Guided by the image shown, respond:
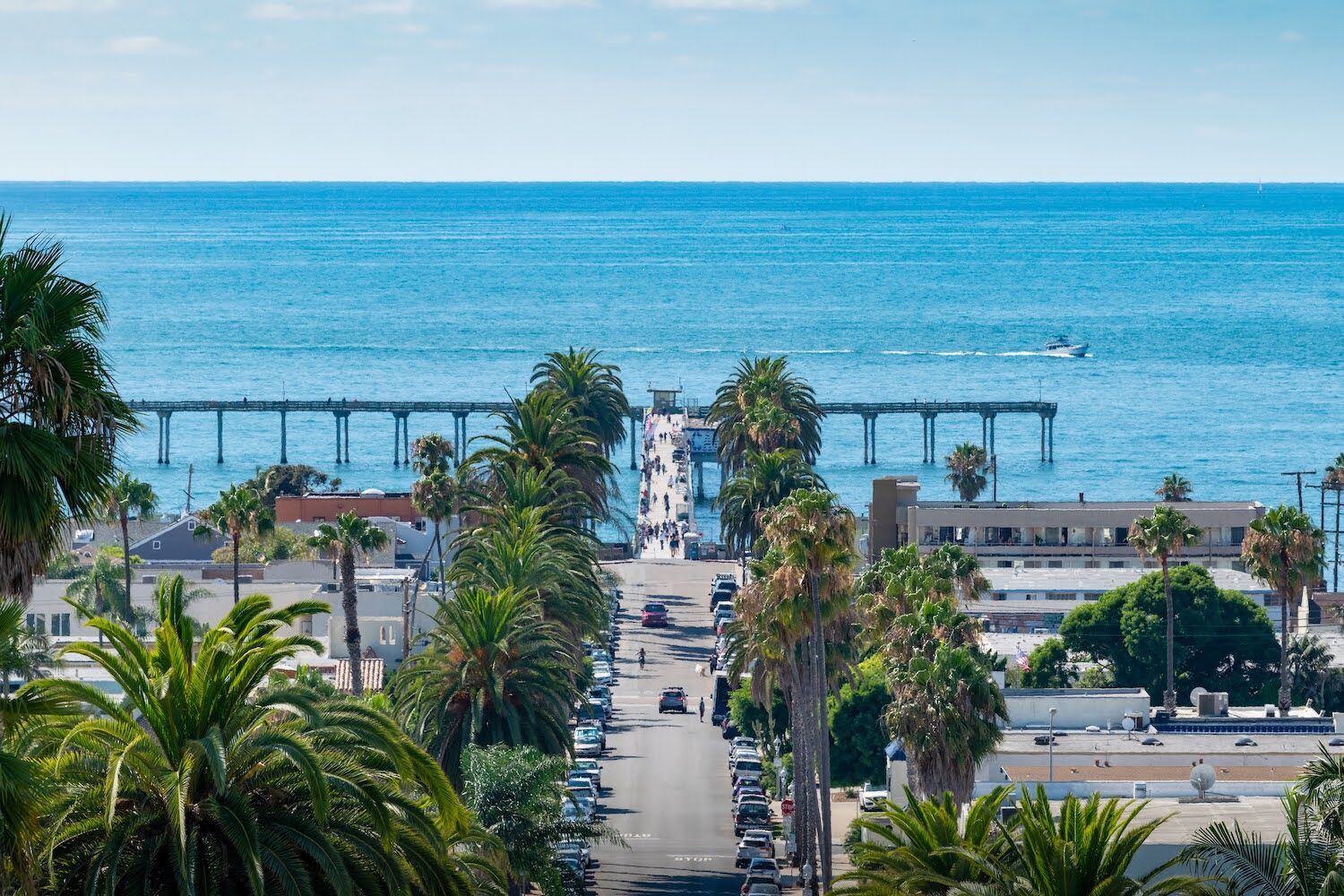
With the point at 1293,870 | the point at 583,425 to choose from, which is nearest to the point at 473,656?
the point at 1293,870

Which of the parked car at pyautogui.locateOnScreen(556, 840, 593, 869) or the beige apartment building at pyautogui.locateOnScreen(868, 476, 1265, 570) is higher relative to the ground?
the beige apartment building at pyautogui.locateOnScreen(868, 476, 1265, 570)

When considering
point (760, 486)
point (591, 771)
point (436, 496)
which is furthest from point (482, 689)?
point (436, 496)

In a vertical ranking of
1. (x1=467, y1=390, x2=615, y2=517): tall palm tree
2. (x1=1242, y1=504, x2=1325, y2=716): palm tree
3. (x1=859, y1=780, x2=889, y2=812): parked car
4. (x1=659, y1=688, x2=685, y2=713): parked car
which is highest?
(x1=467, y1=390, x2=615, y2=517): tall palm tree

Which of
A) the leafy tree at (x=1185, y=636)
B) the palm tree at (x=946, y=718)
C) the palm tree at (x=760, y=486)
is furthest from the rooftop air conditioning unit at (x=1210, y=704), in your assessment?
the palm tree at (x=946, y=718)

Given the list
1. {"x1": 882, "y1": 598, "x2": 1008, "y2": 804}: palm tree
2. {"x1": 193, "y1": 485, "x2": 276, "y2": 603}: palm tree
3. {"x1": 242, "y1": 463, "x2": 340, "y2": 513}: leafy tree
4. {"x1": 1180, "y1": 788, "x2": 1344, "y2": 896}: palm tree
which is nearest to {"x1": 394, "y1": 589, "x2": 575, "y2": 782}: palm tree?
{"x1": 882, "y1": 598, "x2": 1008, "y2": 804}: palm tree

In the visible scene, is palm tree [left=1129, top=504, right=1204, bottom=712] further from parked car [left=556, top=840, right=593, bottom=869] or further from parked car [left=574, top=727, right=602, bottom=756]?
parked car [left=556, top=840, right=593, bottom=869]

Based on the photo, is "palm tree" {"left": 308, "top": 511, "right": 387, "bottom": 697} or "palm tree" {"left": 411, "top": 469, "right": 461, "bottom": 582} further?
"palm tree" {"left": 411, "top": 469, "right": 461, "bottom": 582}
